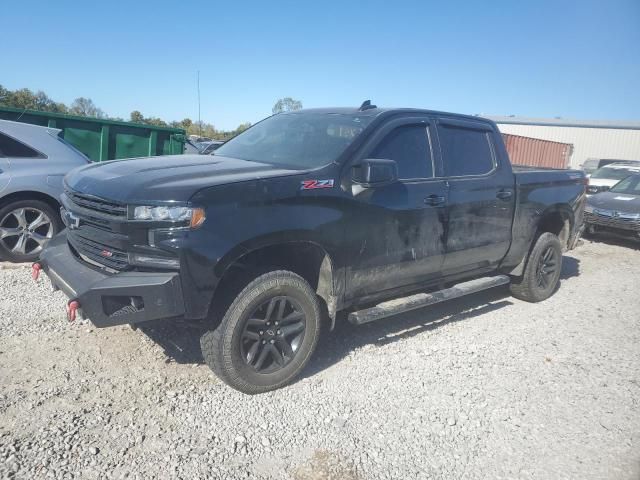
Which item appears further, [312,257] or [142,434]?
[312,257]

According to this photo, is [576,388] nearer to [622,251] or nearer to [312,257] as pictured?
[312,257]

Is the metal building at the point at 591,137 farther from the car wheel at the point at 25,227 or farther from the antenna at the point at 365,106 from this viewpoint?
the car wheel at the point at 25,227

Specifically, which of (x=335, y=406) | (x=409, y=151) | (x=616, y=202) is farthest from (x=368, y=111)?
(x=616, y=202)

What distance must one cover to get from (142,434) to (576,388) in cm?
324

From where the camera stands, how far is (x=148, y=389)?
129 inches

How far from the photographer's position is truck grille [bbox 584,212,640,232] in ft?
31.2

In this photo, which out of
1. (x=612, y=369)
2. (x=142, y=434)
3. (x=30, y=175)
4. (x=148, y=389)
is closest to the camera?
(x=142, y=434)

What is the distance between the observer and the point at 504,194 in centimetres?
484

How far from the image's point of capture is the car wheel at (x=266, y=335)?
312 cm

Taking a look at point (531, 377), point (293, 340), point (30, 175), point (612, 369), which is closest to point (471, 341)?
point (531, 377)

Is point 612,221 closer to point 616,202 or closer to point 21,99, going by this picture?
point 616,202

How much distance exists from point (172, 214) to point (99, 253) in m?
0.70

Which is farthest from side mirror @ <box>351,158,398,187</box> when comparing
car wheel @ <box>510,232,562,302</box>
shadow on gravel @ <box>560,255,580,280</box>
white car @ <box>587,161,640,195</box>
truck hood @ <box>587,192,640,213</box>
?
white car @ <box>587,161,640,195</box>

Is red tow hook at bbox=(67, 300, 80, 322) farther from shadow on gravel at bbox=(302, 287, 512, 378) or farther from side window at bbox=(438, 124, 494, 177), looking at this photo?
side window at bbox=(438, 124, 494, 177)
